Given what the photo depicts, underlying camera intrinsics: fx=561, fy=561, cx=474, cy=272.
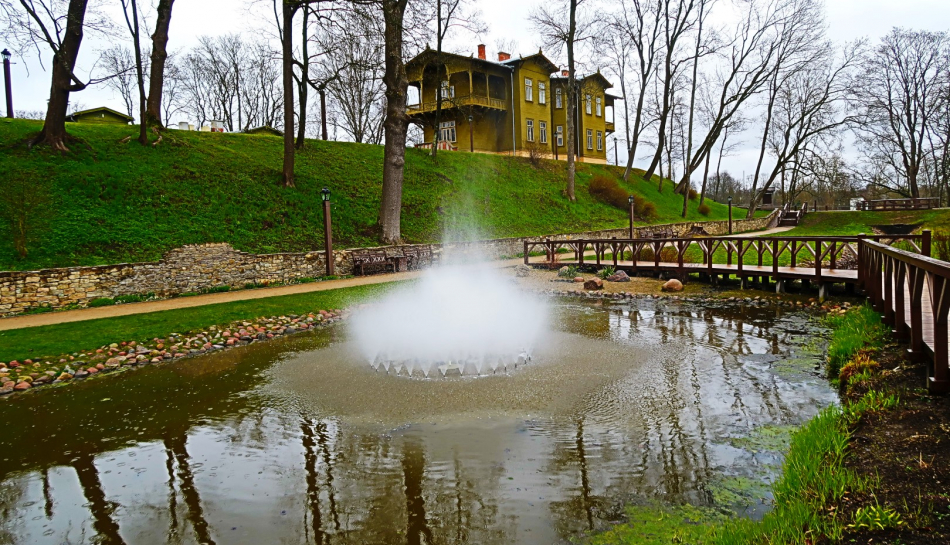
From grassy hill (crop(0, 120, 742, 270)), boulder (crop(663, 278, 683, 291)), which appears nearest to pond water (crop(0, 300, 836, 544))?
boulder (crop(663, 278, 683, 291))

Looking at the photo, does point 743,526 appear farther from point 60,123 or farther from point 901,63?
point 901,63

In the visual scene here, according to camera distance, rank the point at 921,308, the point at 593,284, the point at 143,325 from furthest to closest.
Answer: the point at 593,284, the point at 143,325, the point at 921,308

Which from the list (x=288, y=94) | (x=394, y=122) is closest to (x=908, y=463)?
(x=394, y=122)

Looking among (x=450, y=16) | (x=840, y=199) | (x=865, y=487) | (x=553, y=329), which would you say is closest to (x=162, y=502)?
(x=865, y=487)

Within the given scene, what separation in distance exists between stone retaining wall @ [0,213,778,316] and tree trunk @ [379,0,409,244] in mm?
1690

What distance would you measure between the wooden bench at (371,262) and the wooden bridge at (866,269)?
17.8ft

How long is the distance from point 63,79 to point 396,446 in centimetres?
2068

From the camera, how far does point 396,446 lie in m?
5.43

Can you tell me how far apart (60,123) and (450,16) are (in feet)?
58.0

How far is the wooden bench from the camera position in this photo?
1881cm

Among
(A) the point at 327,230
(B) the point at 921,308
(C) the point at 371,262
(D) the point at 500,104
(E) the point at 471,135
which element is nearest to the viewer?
(B) the point at 921,308

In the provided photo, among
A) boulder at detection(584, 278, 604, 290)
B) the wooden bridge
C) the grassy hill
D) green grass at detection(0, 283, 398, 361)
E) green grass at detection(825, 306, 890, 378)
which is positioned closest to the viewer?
the wooden bridge

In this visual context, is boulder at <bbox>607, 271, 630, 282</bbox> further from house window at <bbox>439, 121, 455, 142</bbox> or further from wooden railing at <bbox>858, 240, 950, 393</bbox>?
house window at <bbox>439, 121, 455, 142</bbox>

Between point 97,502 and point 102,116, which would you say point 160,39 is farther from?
point 97,502
